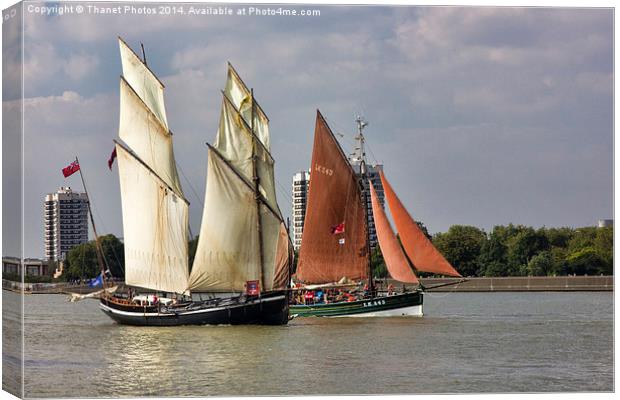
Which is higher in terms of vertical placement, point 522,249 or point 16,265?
point 522,249

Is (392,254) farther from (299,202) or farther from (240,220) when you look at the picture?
(299,202)

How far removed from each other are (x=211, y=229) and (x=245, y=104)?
4941mm

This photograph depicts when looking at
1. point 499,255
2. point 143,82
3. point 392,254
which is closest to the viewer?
point 143,82

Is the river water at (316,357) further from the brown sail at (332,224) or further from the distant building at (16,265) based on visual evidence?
the brown sail at (332,224)

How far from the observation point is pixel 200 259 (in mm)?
38188

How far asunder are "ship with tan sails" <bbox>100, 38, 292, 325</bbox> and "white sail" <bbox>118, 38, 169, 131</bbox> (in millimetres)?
107

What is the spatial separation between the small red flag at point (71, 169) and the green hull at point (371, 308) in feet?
68.8

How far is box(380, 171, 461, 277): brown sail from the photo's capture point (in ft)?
139

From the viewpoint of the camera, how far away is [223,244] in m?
37.9

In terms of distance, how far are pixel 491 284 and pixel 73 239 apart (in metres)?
33.3

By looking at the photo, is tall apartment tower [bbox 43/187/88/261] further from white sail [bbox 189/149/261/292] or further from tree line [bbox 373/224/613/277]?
tree line [bbox 373/224/613/277]

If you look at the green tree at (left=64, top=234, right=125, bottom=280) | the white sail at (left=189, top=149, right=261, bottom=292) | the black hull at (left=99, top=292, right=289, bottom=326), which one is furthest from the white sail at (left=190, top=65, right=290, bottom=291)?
the green tree at (left=64, top=234, right=125, bottom=280)

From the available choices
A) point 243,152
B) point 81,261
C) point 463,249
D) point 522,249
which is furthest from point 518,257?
point 81,261

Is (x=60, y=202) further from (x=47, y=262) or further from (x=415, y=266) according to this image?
(x=415, y=266)
